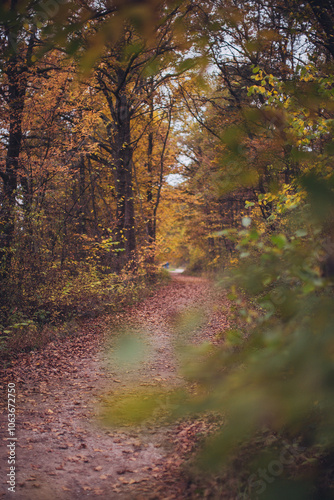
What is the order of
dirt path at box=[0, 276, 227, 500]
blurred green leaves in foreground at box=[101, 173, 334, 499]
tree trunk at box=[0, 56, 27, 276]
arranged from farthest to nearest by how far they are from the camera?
tree trunk at box=[0, 56, 27, 276] → dirt path at box=[0, 276, 227, 500] → blurred green leaves in foreground at box=[101, 173, 334, 499]

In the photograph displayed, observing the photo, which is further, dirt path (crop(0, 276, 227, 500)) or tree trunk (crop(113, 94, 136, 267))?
tree trunk (crop(113, 94, 136, 267))

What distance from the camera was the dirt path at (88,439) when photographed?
336cm

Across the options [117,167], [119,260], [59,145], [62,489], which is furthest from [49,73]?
[62,489]

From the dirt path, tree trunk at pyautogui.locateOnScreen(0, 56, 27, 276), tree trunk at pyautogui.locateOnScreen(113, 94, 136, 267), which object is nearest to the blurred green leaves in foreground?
the dirt path

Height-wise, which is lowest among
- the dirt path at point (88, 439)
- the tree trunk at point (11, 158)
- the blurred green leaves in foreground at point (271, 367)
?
the dirt path at point (88, 439)

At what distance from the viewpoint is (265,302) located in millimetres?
1416

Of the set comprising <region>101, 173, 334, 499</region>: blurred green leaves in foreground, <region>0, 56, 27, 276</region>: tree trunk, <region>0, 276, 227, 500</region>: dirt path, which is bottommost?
<region>0, 276, 227, 500</region>: dirt path

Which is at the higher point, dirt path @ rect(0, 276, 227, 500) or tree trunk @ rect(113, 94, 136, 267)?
tree trunk @ rect(113, 94, 136, 267)

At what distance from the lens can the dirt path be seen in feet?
11.0

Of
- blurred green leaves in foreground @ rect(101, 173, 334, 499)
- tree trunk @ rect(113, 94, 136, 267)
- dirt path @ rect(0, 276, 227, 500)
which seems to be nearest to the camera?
blurred green leaves in foreground @ rect(101, 173, 334, 499)

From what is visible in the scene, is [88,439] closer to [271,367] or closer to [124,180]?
[271,367]

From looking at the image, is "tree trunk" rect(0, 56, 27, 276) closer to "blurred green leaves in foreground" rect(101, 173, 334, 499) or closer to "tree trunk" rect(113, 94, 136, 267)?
"tree trunk" rect(113, 94, 136, 267)

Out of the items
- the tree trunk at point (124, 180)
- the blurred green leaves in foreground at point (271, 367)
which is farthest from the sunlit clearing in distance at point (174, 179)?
the blurred green leaves in foreground at point (271, 367)

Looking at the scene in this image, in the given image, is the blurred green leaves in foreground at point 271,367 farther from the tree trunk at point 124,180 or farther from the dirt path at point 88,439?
the tree trunk at point 124,180
